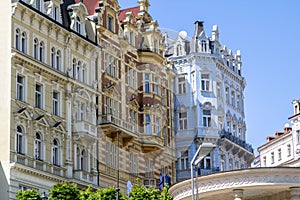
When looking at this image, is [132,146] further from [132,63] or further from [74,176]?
[74,176]

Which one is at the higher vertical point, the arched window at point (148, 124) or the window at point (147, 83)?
the window at point (147, 83)

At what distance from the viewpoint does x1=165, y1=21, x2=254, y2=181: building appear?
13273mm

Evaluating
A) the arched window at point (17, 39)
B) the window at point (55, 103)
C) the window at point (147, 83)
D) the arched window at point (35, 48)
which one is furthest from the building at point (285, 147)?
the window at point (147, 83)

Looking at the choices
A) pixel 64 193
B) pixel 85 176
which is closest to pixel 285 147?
pixel 85 176

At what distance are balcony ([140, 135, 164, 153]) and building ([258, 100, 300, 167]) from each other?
3487 cm

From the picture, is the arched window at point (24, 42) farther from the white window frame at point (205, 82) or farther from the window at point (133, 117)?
the window at point (133, 117)

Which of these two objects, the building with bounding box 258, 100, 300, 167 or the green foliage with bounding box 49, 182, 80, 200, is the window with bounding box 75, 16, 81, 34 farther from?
the building with bounding box 258, 100, 300, 167

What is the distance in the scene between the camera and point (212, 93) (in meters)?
15.8

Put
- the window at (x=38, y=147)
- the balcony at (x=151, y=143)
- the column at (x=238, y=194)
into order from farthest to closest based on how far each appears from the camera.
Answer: the window at (x=38, y=147) < the column at (x=238, y=194) < the balcony at (x=151, y=143)

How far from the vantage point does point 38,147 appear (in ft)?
101

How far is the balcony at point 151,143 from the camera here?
11.6 metres

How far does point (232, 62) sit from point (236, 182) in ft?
9.08

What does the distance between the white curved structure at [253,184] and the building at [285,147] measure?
3006 cm

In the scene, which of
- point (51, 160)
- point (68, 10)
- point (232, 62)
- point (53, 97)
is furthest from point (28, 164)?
point (232, 62)
